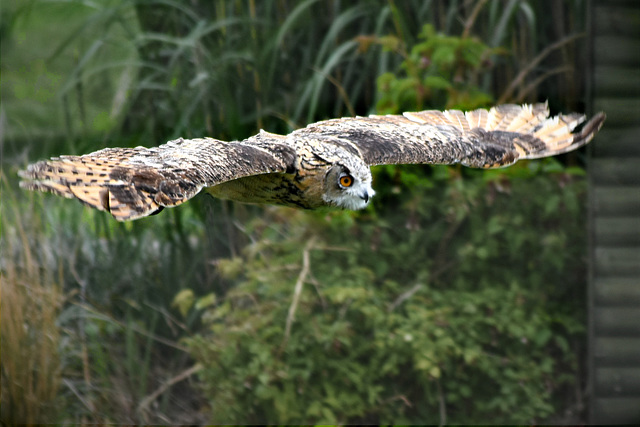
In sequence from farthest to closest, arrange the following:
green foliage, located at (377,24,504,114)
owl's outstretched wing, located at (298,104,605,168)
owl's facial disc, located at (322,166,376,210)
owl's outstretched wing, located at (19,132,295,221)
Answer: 1. green foliage, located at (377,24,504,114)
2. owl's outstretched wing, located at (298,104,605,168)
3. owl's facial disc, located at (322,166,376,210)
4. owl's outstretched wing, located at (19,132,295,221)

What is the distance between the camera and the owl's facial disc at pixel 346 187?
2.51 m

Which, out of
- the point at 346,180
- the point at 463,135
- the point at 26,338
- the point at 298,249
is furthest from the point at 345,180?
the point at 26,338

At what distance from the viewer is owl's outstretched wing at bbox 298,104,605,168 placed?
271cm

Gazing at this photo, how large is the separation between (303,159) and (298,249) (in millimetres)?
1656

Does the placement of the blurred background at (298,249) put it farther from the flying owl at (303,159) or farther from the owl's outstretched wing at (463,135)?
the flying owl at (303,159)

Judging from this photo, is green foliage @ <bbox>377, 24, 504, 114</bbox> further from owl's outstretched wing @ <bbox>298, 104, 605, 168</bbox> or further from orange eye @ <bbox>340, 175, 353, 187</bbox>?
orange eye @ <bbox>340, 175, 353, 187</bbox>

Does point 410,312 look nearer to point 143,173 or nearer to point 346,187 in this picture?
point 346,187

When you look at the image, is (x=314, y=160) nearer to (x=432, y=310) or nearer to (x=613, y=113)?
(x=432, y=310)

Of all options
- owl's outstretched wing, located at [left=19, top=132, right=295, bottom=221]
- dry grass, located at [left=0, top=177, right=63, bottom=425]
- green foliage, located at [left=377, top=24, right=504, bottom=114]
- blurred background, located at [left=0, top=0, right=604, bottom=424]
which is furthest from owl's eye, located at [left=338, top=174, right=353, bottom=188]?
dry grass, located at [left=0, top=177, right=63, bottom=425]

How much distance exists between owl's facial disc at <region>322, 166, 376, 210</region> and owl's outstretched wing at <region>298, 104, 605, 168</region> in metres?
0.12

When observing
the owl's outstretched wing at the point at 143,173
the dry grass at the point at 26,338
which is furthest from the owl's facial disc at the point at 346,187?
the dry grass at the point at 26,338

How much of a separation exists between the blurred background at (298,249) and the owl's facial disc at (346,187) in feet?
4.19

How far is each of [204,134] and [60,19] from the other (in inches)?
54.7

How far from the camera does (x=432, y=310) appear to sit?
4.17 metres
